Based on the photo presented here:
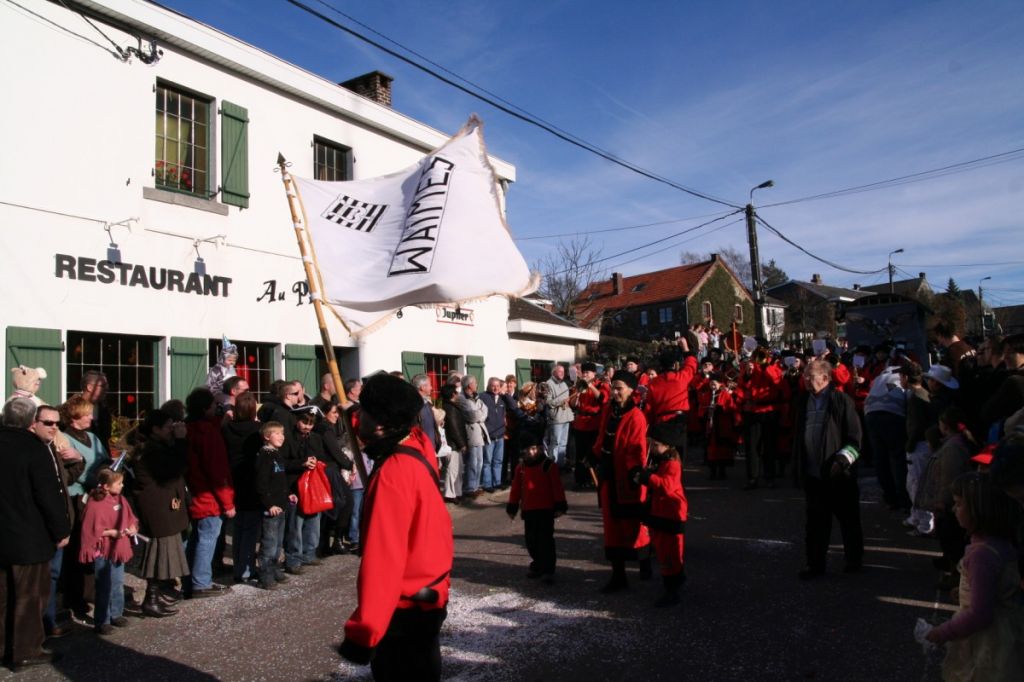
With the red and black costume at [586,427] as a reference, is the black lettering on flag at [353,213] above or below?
above

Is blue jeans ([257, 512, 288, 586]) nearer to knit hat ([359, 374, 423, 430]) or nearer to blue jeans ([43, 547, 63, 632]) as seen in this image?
blue jeans ([43, 547, 63, 632])

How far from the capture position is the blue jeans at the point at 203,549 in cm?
630

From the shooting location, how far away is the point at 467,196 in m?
4.63

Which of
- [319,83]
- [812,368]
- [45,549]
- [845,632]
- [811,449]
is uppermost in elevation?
[319,83]

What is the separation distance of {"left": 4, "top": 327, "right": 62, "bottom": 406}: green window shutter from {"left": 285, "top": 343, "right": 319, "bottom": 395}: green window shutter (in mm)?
3274

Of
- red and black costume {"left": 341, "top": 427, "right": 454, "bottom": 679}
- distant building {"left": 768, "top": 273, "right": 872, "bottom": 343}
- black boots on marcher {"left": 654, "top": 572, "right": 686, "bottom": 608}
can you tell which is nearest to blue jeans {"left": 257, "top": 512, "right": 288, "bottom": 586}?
black boots on marcher {"left": 654, "top": 572, "right": 686, "bottom": 608}

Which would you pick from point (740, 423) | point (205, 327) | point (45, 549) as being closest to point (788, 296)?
point (740, 423)

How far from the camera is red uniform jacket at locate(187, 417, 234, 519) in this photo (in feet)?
20.7

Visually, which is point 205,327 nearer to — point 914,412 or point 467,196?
point 467,196

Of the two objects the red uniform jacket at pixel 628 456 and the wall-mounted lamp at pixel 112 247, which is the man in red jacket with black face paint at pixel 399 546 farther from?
the wall-mounted lamp at pixel 112 247

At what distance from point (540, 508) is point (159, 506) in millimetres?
3177

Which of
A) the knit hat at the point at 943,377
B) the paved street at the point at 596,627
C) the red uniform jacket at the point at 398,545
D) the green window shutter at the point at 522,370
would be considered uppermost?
the green window shutter at the point at 522,370

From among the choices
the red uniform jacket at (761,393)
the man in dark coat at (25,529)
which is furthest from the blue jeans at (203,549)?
the red uniform jacket at (761,393)

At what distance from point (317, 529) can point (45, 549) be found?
9.05ft
